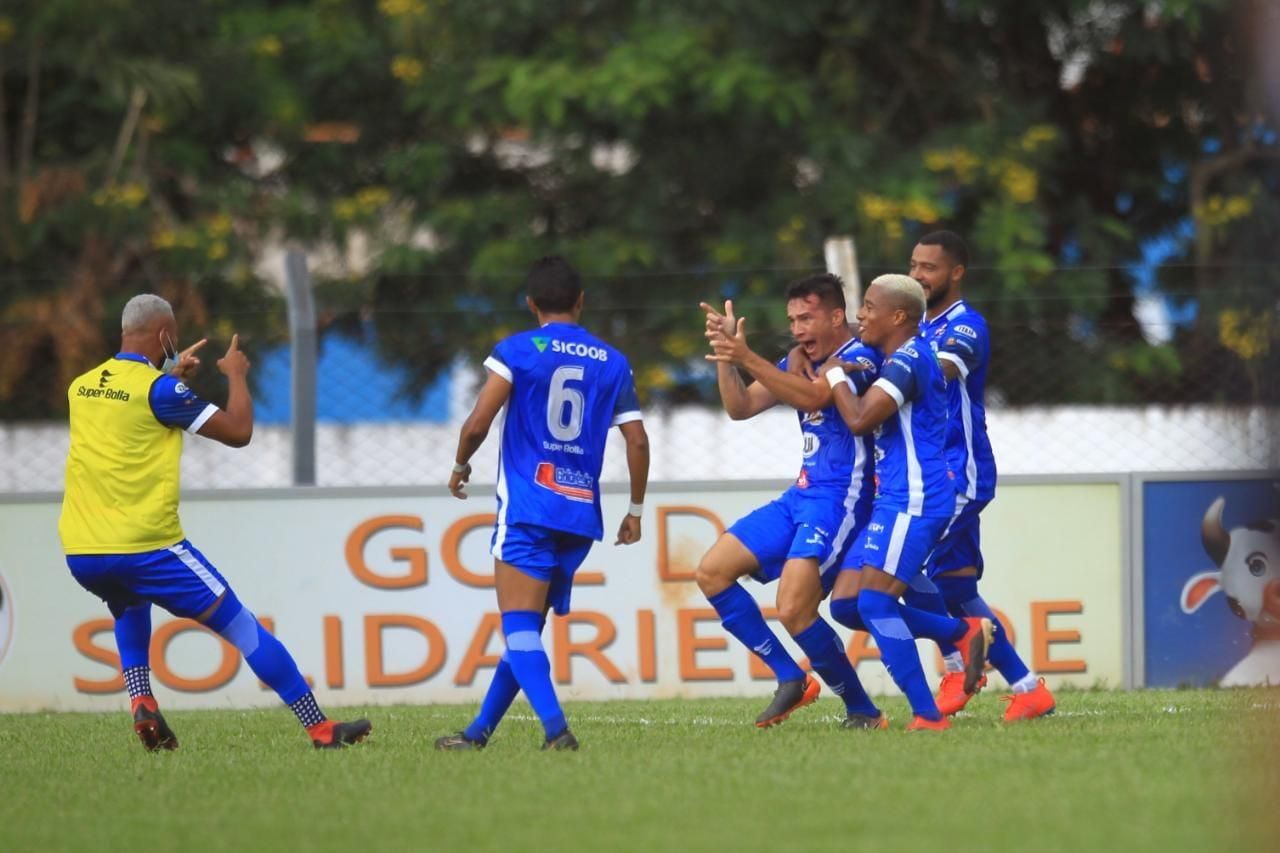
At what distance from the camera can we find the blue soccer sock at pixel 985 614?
324 inches

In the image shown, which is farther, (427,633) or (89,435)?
(427,633)

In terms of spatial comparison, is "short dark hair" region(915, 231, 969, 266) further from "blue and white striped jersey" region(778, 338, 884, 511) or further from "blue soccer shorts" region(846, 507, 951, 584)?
"blue soccer shorts" region(846, 507, 951, 584)

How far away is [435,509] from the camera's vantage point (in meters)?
10.7

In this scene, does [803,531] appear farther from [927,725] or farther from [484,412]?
[484,412]

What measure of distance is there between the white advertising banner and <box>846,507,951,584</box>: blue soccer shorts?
3022 millimetres

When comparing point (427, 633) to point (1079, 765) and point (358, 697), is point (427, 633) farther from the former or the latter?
point (1079, 765)

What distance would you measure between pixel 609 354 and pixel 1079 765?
7.51ft

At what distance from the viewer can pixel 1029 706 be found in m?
8.08

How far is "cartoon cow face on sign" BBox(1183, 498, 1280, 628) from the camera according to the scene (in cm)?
1035

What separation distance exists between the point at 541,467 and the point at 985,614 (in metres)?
2.33

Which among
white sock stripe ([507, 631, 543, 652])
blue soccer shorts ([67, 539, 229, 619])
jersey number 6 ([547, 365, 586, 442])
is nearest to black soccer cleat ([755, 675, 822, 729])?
white sock stripe ([507, 631, 543, 652])

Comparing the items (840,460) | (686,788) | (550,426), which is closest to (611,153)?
(840,460)

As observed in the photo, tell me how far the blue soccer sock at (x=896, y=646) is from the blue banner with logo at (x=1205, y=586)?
3348 millimetres

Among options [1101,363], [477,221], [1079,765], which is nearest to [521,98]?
[477,221]
